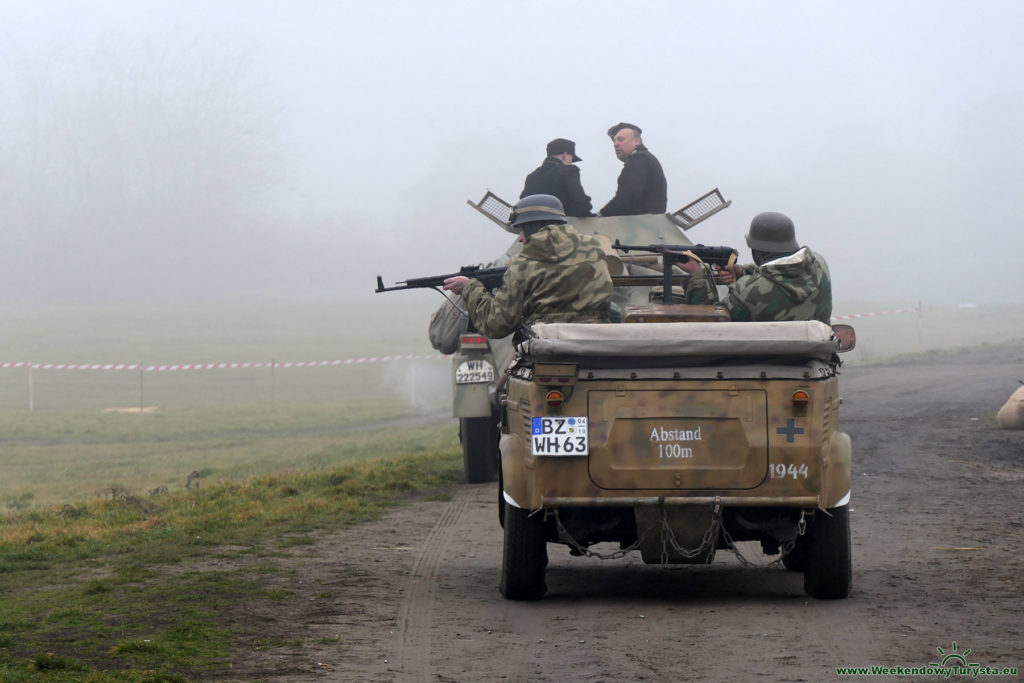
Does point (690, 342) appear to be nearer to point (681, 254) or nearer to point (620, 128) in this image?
point (681, 254)

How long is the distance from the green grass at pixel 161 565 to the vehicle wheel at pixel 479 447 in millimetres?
304

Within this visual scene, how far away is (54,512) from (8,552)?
8.76 feet

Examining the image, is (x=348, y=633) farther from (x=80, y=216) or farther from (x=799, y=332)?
(x=80, y=216)

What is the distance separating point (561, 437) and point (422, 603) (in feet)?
4.32

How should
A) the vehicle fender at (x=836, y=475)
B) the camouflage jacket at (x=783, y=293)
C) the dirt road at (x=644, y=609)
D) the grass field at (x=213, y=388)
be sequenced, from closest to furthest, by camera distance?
the dirt road at (x=644, y=609) → the vehicle fender at (x=836, y=475) → the camouflage jacket at (x=783, y=293) → the grass field at (x=213, y=388)

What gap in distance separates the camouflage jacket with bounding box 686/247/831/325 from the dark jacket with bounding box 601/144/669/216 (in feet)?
19.0

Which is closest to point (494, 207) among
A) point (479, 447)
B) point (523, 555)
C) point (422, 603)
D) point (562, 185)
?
point (562, 185)

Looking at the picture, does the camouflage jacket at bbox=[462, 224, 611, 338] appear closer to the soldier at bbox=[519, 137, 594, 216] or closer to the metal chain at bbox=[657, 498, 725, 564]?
the metal chain at bbox=[657, 498, 725, 564]

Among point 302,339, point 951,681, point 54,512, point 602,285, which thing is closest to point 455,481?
point 54,512

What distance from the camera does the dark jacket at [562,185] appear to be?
44.2 ft

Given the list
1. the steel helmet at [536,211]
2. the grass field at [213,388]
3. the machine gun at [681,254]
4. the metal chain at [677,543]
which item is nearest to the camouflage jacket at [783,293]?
the machine gun at [681,254]

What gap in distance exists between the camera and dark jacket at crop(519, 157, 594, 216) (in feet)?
44.2

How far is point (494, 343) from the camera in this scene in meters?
13.1

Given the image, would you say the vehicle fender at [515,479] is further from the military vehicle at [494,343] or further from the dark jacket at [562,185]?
the dark jacket at [562,185]
